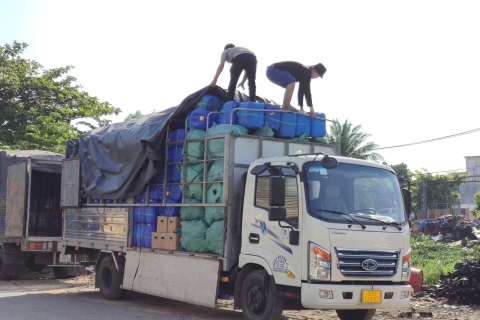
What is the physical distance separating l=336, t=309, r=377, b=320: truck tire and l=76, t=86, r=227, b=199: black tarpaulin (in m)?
4.00

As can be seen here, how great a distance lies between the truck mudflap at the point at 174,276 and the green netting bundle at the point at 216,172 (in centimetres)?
125

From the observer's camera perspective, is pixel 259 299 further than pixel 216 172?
No

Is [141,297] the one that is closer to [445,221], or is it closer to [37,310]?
[37,310]

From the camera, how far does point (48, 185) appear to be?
1588 cm

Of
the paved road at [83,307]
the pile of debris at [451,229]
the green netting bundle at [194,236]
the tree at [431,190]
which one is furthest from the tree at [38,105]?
the tree at [431,190]

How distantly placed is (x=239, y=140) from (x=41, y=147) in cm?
1760

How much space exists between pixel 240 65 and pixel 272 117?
5.11 feet

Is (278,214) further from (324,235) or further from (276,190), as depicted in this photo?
(324,235)

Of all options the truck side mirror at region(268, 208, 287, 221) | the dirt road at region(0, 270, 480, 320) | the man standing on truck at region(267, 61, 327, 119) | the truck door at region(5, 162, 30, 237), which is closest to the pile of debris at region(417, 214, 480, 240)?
the dirt road at region(0, 270, 480, 320)

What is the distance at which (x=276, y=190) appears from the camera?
7930mm

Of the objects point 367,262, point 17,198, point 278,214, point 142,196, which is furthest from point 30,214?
point 367,262

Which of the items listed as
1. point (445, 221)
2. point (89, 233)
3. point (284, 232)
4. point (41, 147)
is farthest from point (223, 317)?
point (445, 221)

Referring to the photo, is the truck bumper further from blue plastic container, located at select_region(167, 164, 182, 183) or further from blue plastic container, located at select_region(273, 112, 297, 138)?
blue plastic container, located at select_region(167, 164, 182, 183)

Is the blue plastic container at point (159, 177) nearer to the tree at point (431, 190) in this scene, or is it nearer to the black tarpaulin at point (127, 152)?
the black tarpaulin at point (127, 152)
